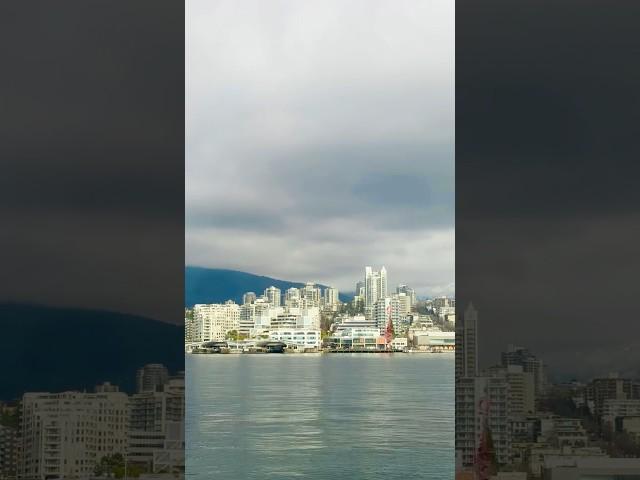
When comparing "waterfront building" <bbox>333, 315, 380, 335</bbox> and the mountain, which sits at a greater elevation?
the mountain

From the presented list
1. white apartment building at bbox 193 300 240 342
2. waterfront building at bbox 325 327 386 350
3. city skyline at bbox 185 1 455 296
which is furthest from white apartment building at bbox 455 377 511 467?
waterfront building at bbox 325 327 386 350

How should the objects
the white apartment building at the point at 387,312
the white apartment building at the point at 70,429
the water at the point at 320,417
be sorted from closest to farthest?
the white apartment building at the point at 70,429
the water at the point at 320,417
the white apartment building at the point at 387,312

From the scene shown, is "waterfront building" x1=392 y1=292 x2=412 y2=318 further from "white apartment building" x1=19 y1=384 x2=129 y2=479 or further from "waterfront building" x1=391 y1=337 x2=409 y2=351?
"white apartment building" x1=19 y1=384 x2=129 y2=479

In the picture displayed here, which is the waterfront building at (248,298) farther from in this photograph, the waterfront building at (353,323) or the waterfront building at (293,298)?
the waterfront building at (353,323)

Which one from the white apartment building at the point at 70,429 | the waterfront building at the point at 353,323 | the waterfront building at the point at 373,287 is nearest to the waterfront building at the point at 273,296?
the waterfront building at the point at 353,323

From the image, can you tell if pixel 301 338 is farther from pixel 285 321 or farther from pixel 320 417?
pixel 320 417
